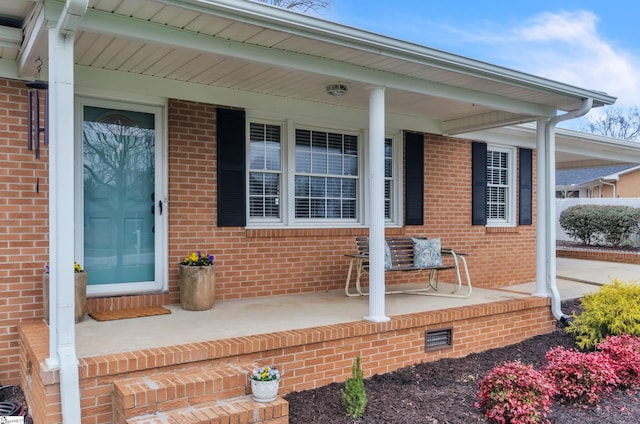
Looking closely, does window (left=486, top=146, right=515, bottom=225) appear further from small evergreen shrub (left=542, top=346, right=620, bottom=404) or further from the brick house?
small evergreen shrub (left=542, top=346, right=620, bottom=404)

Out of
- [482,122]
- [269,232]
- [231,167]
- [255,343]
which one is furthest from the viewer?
[482,122]

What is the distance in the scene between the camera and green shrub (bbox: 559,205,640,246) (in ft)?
47.3

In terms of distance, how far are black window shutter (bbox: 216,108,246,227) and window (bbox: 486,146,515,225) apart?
4452 mm

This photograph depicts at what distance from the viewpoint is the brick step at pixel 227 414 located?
3133 millimetres

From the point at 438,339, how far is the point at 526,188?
15.1ft

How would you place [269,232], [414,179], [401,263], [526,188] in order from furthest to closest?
[526,188] < [414,179] < [401,263] < [269,232]

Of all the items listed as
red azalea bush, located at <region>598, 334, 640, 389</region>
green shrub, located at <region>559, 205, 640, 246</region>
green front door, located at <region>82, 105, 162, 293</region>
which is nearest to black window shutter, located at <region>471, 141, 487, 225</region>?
red azalea bush, located at <region>598, 334, 640, 389</region>

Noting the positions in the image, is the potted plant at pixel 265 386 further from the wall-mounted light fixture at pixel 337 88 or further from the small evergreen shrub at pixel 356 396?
the wall-mounted light fixture at pixel 337 88

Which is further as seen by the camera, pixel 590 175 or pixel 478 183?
pixel 590 175

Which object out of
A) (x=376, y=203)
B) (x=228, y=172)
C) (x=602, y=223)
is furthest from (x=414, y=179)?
(x=602, y=223)

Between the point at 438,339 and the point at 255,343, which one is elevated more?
the point at 255,343

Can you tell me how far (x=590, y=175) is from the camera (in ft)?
91.4

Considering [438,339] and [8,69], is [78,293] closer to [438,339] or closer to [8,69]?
[8,69]

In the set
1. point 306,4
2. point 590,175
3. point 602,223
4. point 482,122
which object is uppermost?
point 306,4
